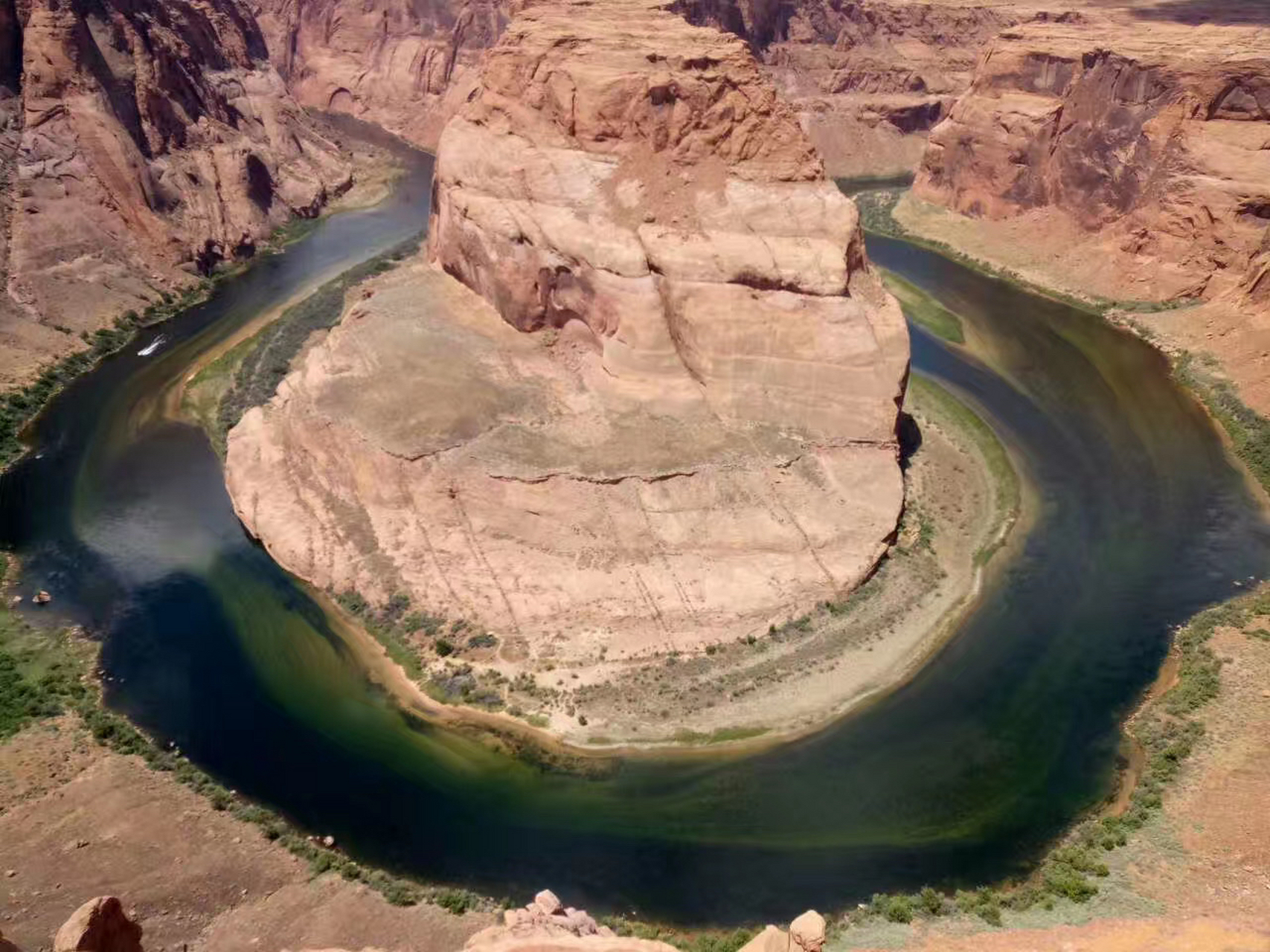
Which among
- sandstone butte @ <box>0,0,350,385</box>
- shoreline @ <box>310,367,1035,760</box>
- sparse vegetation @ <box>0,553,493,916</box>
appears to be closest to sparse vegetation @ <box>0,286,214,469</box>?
sandstone butte @ <box>0,0,350,385</box>

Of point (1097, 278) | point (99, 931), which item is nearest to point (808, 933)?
point (99, 931)

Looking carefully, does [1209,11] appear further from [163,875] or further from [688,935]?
[163,875]

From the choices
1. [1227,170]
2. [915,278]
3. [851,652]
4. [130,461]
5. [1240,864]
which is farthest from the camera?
[915,278]

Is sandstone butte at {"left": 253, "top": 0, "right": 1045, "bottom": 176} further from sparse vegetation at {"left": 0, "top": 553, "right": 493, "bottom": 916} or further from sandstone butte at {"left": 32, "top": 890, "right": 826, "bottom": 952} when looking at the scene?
sandstone butte at {"left": 32, "top": 890, "right": 826, "bottom": 952}

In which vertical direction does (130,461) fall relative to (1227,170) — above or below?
below

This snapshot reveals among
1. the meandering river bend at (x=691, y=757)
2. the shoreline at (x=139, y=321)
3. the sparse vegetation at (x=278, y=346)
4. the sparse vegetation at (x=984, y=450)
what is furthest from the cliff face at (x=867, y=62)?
the meandering river bend at (x=691, y=757)

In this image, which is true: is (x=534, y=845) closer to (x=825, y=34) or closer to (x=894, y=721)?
(x=894, y=721)

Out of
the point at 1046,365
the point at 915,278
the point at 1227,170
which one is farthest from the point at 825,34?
the point at 1046,365
